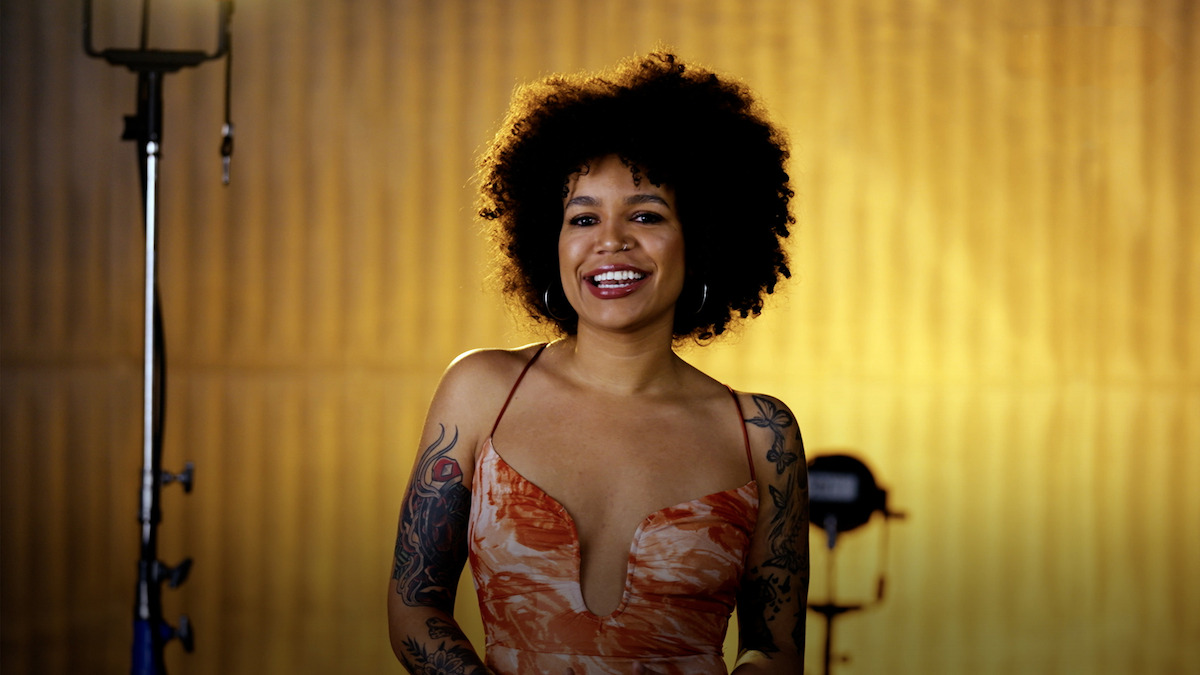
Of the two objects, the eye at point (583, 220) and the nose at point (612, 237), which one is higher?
the eye at point (583, 220)

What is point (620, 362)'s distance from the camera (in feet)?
6.10

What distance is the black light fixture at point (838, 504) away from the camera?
3479mm

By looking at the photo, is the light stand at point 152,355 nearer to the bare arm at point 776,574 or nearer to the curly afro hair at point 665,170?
the curly afro hair at point 665,170

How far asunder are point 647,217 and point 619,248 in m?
0.11

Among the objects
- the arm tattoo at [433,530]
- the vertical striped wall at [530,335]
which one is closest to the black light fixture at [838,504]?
the vertical striped wall at [530,335]

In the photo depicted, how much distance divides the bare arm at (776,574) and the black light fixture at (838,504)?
1591 millimetres

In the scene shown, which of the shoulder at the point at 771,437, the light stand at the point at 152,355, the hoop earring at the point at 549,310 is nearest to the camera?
the shoulder at the point at 771,437

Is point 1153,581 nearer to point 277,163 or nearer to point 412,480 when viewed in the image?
point 412,480

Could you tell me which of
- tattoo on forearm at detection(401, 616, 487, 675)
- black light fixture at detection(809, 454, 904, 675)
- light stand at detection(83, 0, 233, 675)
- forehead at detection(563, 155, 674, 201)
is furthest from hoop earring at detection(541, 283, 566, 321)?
black light fixture at detection(809, 454, 904, 675)

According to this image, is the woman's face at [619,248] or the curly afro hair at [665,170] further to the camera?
the curly afro hair at [665,170]

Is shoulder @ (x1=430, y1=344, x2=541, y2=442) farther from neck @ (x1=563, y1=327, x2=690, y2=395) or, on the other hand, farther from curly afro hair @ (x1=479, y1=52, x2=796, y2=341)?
curly afro hair @ (x1=479, y1=52, x2=796, y2=341)

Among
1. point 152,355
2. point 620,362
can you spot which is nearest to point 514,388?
point 620,362

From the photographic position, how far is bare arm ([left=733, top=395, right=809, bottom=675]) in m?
1.83

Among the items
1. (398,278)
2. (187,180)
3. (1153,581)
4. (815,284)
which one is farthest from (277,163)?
(1153,581)
